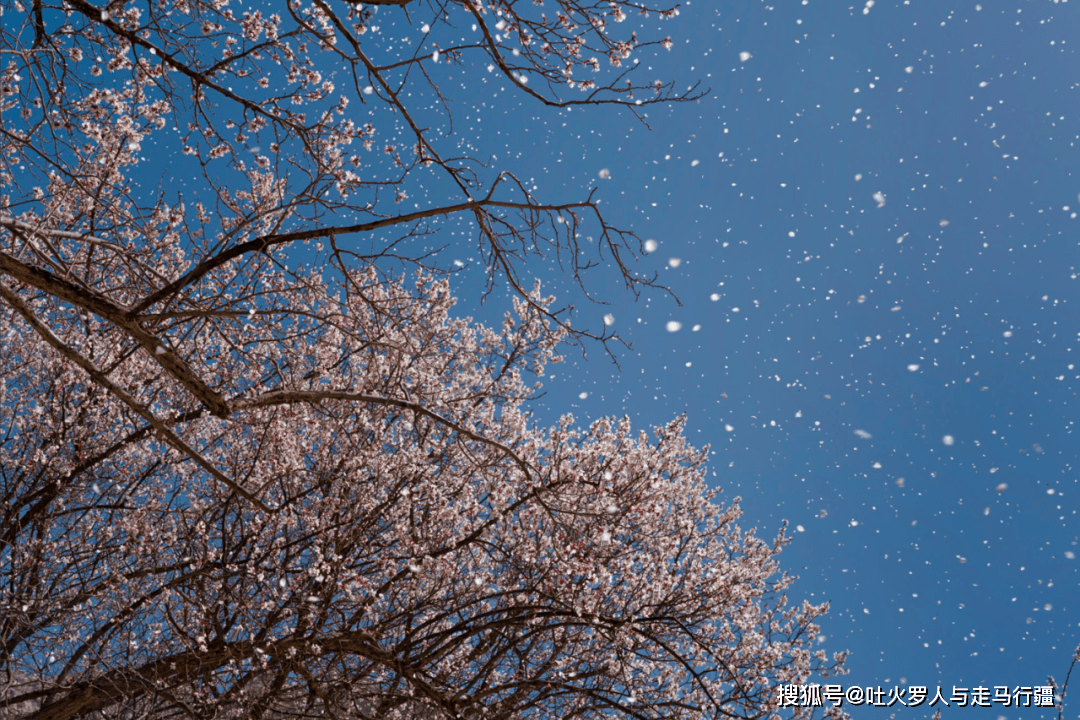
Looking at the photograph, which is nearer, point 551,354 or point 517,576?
point 517,576

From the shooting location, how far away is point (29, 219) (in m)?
4.49

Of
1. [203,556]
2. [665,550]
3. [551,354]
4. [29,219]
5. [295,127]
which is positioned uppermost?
[551,354]

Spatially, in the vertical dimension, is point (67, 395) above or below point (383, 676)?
above

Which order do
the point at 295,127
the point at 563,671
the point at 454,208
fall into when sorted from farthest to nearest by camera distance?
the point at 563,671 < the point at 295,127 < the point at 454,208

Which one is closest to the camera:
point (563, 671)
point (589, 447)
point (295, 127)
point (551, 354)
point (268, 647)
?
point (295, 127)

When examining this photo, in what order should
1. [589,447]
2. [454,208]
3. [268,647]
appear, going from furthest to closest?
1. [589,447]
2. [268,647]
3. [454,208]

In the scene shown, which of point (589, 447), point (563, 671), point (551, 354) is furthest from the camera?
point (551, 354)

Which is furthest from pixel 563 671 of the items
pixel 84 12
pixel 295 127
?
pixel 84 12

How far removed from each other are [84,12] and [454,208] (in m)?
2.59

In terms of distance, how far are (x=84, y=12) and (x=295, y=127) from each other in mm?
1328

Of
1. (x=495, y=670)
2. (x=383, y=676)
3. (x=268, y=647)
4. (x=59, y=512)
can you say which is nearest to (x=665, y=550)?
(x=495, y=670)

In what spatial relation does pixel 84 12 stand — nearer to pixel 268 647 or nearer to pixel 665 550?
Answer: pixel 268 647

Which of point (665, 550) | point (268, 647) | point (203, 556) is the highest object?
point (665, 550)

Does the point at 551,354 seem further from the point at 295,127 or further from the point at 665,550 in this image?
the point at 295,127
